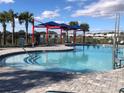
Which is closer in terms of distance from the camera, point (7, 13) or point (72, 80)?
point (72, 80)

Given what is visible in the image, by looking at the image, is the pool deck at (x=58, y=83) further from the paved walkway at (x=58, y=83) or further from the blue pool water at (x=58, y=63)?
the blue pool water at (x=58, y=63)

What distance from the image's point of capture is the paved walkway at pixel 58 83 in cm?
715

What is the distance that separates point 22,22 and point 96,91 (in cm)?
3089

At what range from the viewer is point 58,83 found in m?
7.96

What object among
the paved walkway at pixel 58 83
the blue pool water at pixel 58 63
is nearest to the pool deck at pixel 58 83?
the paved walkway at pixel 58 83

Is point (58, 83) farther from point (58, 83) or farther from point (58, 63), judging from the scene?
point (58, 63)

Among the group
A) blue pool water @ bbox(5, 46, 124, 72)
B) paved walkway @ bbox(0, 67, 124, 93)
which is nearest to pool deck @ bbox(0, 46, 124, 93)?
paved walkway @ bbox(0, 67, 124, 93)

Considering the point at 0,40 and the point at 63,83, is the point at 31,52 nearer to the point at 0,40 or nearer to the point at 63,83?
the point at 0,40

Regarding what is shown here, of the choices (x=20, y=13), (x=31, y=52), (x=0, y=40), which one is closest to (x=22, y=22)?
(x=20, y=13)

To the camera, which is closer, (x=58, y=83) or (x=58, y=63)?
(x=58, y=83)

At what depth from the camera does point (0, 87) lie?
24.2 feet

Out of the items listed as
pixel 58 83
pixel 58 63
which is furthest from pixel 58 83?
pixel 58 63

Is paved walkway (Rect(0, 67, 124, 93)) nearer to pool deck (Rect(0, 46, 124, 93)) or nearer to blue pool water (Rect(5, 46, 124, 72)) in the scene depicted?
pool deck (Rect(0, 46, 124, 93))

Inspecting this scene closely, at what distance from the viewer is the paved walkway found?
7146 millimetres
